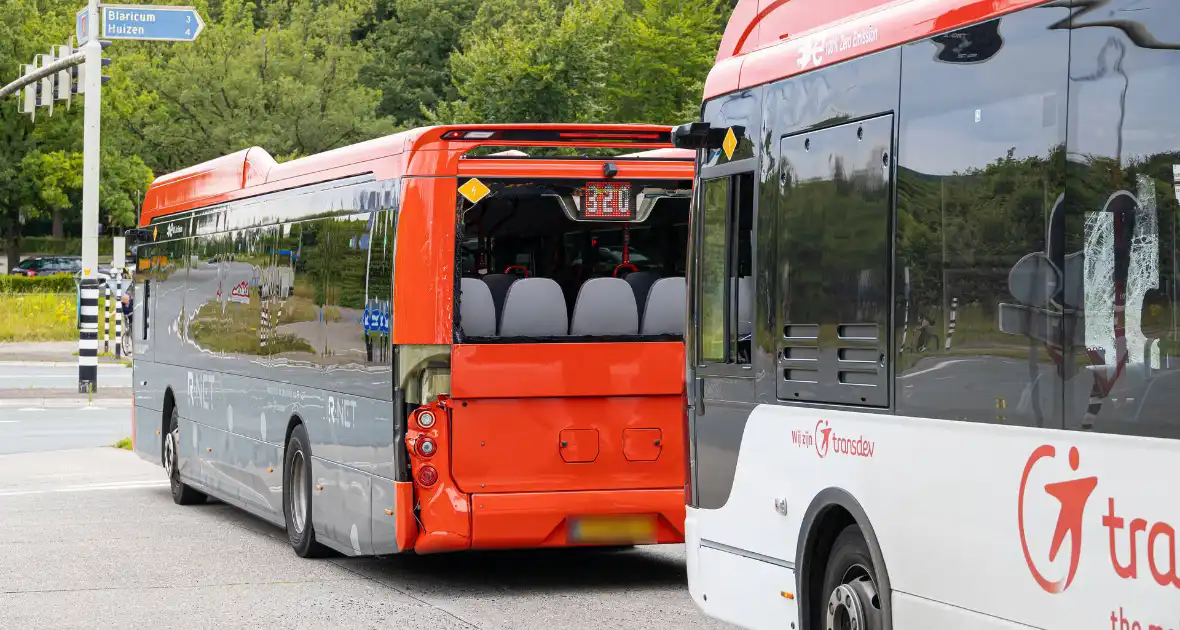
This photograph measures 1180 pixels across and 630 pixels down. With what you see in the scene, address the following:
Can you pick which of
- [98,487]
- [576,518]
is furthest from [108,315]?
[576,518]

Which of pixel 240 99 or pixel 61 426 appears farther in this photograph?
pixel 240 99

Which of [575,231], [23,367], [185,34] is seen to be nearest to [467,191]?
[575,231]

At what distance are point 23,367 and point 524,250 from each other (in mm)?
30562

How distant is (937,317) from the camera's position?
6.55 m

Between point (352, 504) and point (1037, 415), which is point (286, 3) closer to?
point (352, 504)

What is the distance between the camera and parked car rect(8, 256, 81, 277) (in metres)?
81.2

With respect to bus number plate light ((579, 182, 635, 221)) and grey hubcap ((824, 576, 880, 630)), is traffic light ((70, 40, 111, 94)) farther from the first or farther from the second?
grey hubcap ((824, 576, 880, 630))

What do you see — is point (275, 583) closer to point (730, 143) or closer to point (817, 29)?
point (730, 143)

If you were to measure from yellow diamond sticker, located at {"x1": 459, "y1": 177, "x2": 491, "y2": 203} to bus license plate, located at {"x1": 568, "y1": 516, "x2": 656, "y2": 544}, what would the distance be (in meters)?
1.94

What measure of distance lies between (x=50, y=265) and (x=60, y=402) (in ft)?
179

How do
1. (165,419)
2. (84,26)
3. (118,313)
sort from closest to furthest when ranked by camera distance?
(165,419) → (84,26) → (118,313)

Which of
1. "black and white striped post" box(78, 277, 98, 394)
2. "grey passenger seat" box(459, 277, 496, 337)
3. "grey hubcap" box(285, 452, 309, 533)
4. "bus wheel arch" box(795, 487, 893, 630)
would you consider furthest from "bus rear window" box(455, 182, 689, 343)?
"black and white striped post" box(78, 277, 98, 394)

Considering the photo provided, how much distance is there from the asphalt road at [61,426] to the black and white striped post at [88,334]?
2.86 feet

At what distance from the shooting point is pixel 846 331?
7301 mm
